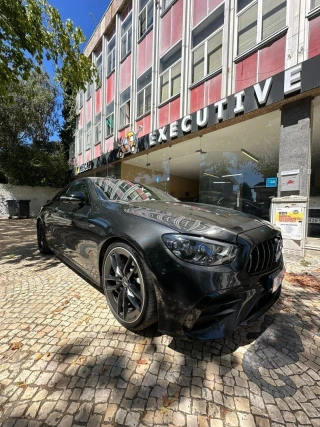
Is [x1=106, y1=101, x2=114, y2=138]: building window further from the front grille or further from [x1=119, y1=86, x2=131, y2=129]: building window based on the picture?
the front grille

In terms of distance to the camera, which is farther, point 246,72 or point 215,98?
point 215,98

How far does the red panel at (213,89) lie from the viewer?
21.7 ft

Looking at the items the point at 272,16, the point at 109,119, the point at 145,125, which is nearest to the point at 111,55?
the point at 109,119

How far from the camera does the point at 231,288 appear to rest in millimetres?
1482

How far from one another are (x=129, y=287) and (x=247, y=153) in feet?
26.5

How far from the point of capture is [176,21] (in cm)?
821

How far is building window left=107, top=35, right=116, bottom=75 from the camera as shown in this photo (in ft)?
41.0

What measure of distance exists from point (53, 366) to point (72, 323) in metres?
0.53

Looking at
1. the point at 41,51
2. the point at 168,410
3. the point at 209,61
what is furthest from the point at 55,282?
the point at 209,61

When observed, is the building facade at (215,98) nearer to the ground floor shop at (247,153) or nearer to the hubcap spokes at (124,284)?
the ground floor shop at (247,153)

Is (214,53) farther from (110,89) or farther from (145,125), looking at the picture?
(110,89)

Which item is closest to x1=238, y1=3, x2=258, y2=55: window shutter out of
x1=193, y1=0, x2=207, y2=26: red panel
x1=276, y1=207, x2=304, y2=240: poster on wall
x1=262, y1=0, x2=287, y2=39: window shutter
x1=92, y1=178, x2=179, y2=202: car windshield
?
x1=262, y1=0, x2=287, y2=39: window shutter

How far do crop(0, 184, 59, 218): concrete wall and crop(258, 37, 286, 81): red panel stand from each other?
1644cm

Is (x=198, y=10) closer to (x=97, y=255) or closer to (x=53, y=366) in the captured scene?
(x=97, y=255)
